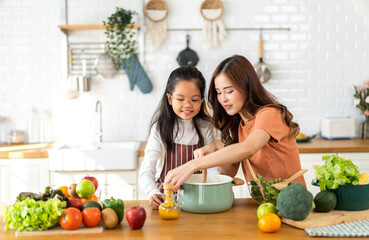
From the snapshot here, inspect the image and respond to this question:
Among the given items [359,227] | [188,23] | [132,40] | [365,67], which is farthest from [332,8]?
[359,227]

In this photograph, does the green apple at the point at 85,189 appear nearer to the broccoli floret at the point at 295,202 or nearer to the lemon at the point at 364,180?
the broccoli floret at the point at 295,202

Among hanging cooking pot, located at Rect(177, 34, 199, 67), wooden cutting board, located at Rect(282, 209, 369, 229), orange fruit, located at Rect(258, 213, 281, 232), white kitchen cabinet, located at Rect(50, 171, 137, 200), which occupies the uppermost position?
hanging cooking pot, located at Rect(177, 34, 199, 67)

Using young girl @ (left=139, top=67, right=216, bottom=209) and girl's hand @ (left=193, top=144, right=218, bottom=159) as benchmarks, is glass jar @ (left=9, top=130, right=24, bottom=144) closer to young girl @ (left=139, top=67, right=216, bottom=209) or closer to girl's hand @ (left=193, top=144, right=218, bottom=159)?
young girl @ (left=139, top=67, right=216, bottom=209)

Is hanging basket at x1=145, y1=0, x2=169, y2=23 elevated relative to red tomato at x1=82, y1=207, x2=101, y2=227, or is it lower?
elevated

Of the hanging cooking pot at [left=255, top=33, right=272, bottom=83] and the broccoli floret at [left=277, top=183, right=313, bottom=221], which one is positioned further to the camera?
the hanging cooking pot at [left=255, top=33, right=272, bottom=83]

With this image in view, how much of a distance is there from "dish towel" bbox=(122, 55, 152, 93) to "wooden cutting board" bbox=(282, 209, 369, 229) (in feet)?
8.63

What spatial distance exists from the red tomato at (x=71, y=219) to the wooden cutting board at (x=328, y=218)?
742 mm

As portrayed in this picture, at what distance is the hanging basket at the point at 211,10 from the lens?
3898 mm

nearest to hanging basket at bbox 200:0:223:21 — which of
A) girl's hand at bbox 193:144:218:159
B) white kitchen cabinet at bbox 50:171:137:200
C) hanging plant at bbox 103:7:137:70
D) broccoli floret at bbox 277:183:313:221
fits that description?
hanging plant at bbox 103:7:137:70

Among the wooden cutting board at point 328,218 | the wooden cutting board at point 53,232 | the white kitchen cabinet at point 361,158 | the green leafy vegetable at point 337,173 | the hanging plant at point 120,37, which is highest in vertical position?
the hanging plant at point 120,37

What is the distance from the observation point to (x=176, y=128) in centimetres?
217

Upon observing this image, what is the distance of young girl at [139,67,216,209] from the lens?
197cm

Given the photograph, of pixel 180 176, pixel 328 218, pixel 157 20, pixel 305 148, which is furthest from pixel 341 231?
pixel 157 20

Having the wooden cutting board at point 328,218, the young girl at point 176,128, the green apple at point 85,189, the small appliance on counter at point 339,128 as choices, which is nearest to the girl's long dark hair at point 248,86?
the young girl at point 176,128
